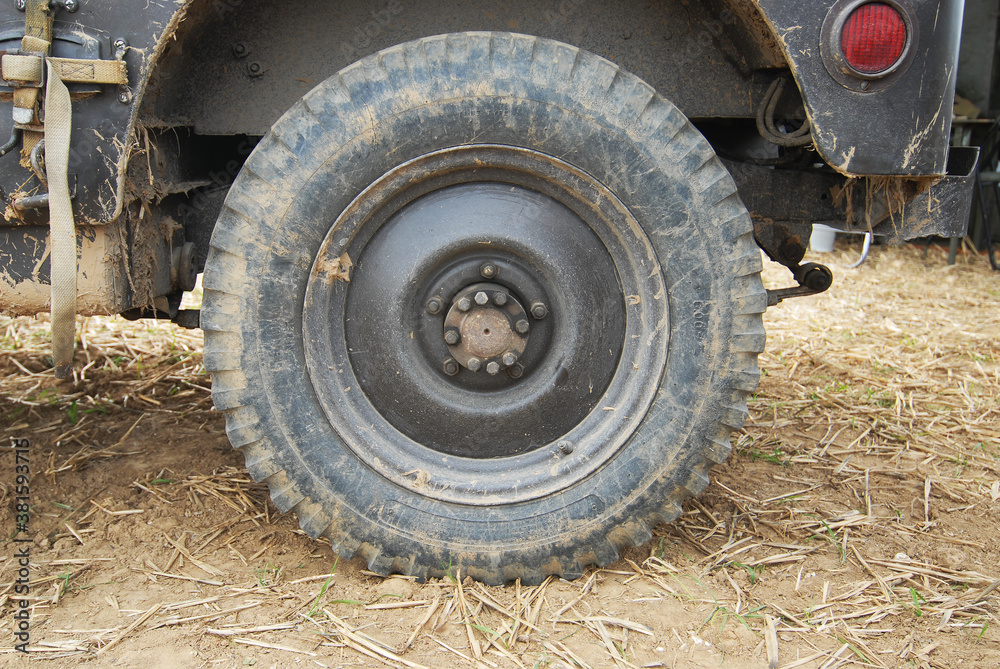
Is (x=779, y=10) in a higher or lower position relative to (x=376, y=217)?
higher

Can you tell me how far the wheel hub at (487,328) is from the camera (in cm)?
204

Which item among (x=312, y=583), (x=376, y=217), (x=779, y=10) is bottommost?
(x=312, y=583)

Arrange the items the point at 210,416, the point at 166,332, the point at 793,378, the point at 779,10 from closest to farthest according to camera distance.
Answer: the point at 779,10, the point at 210,416, the point at 793,378, the point at 166,332

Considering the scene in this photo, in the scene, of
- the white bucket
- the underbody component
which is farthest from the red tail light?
the white bucket

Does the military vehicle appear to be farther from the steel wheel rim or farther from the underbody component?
the underbody component

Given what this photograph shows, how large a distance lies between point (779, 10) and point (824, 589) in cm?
163

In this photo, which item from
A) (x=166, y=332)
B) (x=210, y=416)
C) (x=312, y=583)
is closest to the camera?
(x=312, y=583)

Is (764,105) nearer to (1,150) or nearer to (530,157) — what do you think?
(530,157)

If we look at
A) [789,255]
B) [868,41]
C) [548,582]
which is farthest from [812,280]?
[548,582]

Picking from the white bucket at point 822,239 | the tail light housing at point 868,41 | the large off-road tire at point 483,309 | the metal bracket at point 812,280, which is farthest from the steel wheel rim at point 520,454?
the white bucket at point 822,239

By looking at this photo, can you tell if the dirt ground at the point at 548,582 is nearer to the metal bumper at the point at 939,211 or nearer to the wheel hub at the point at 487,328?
the wheel hub at the point at 487,328

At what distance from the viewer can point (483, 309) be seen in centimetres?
205

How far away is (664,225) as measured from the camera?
1951mm

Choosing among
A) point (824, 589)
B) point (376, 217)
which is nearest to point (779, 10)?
point (376, 217)
